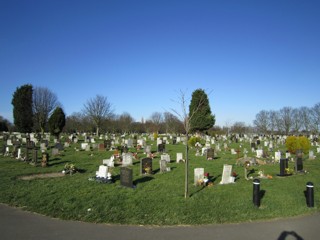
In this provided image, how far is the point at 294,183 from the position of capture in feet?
41.1

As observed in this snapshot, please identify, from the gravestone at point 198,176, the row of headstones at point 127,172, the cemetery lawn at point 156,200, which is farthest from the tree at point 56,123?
the gravestone at point 198,176

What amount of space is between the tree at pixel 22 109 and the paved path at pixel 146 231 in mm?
45669

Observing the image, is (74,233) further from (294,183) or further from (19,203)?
(294,183)

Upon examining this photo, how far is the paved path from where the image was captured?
248 inches

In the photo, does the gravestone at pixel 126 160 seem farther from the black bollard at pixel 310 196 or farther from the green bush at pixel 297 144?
the green bush at pixel 297 144

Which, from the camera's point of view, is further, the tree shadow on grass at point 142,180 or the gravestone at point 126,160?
the gravestone at point 126,160

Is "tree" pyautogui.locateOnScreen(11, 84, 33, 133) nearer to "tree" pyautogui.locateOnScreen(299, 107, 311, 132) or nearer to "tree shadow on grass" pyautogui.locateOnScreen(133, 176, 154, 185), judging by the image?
"tree shadow on grass" pyautogui.locateOnScreen(133, 176, 154, 185)

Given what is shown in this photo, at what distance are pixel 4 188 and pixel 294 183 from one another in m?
12.7

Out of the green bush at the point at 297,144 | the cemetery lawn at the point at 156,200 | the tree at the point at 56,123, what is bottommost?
the cemetery lawn at the point at 156,200

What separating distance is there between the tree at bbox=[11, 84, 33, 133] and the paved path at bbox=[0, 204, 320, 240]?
150ft

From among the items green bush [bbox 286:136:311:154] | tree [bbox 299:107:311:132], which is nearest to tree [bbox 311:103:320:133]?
tree [bbox 299:107:311:132]

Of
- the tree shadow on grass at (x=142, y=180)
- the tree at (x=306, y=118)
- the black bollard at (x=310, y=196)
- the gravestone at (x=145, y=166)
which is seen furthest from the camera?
the tree at (x=306, y=118)

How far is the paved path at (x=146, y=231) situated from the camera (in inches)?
248

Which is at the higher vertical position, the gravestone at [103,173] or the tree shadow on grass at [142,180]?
the gravestone at [103,173]
